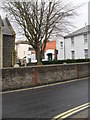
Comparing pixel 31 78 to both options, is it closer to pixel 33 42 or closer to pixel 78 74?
pixel 78 74

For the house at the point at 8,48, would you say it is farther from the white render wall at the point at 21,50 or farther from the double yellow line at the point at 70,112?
the white render wall at the point at 21,50

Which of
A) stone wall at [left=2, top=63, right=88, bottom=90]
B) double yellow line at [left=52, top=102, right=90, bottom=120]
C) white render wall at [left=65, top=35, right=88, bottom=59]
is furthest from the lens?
white render wall at [left=65, top=35, right=88, bottom=59]

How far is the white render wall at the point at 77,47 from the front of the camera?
109 ft

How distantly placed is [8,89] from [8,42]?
1640 centimetres

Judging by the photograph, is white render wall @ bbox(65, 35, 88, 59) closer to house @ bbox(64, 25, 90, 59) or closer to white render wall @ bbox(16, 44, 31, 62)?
house @ bbox(64, 25, 90, 59)

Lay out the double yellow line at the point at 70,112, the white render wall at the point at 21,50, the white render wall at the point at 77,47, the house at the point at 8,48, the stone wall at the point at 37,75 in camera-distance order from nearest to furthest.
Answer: the double yellow line at the point at 70,112, the stone wall at the point at 37,75, the house at the point at 8,48, the white render wall at the point at 77,47, the white render wall at the point at 21,50

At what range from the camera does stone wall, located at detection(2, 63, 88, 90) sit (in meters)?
11.4

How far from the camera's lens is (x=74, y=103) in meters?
7.07

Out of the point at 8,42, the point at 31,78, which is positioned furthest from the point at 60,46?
the point at 31,78

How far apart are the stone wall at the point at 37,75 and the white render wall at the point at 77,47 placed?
1720 cm

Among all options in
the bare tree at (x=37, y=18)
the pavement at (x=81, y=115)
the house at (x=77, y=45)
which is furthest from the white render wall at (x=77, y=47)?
the pavement at (x=81, y=115)

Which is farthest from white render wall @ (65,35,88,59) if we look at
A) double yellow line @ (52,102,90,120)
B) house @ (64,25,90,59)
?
double yellow line @ (52,102,90,120)

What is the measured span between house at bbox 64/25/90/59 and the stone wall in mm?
17024

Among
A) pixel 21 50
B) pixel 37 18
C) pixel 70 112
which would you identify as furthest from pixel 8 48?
pixel 21 50
